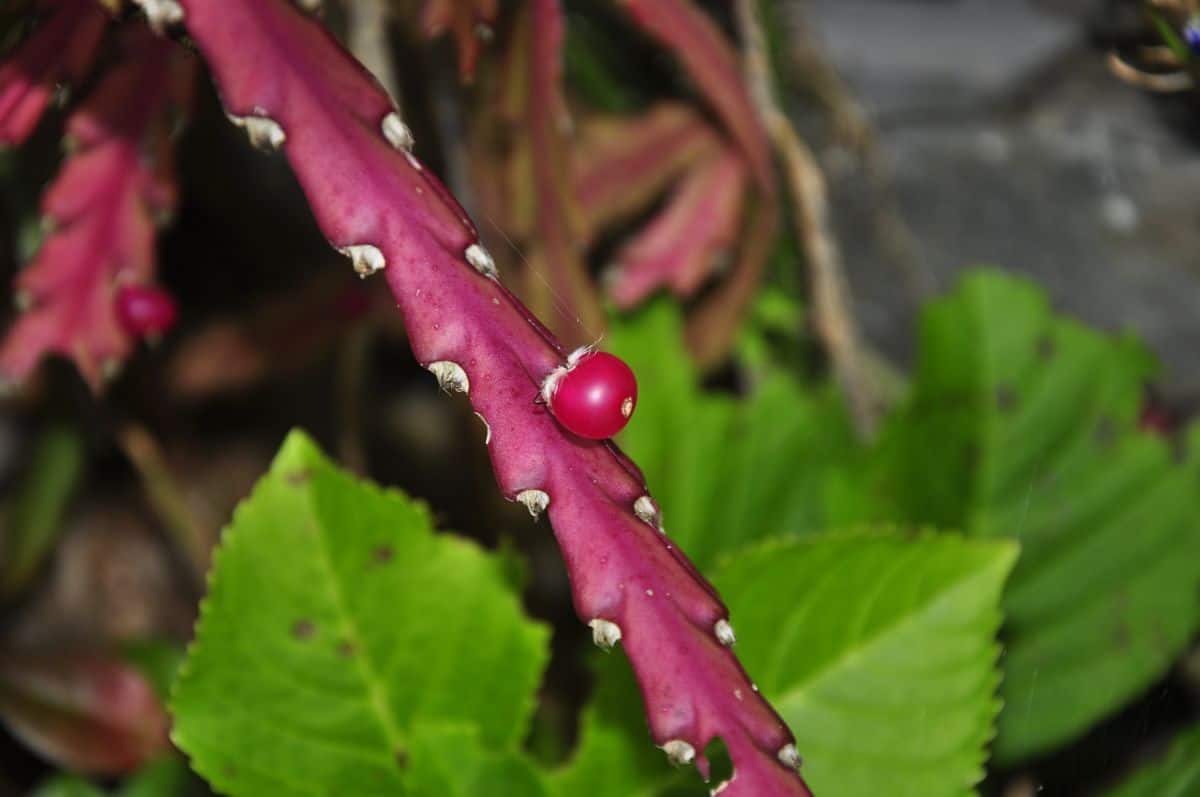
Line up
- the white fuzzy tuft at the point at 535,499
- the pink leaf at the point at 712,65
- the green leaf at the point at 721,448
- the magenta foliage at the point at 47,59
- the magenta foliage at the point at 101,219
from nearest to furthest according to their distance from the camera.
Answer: the white fuzzy tuft at the point at 535,499
the magenta foliage at the point at 47,59
the magenta foliage at the point at 101,219
the pink leaf at the point at 712,65
the green leaf at the point at 721,448

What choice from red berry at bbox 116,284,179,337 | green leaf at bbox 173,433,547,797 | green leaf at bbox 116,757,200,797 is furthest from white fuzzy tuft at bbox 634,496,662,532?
green leaf at bbox 116,757,200,797

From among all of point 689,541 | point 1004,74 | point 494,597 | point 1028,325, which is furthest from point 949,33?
point 494,597

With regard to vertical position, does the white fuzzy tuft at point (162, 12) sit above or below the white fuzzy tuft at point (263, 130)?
above

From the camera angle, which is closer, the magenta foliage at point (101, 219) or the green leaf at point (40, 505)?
the magenta foliage at point (101, 219)

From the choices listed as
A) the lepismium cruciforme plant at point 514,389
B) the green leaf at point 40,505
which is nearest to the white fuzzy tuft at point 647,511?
the lepismium cruciforme plant at point 514,389

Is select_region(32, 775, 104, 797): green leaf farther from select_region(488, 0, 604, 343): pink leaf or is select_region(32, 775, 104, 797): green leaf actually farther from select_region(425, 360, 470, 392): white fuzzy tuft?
select_region(425, 360, 470, 392): white fuzzy tuft

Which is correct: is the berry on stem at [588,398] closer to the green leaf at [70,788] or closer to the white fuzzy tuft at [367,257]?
the white fuzzy tuft at [367,257]

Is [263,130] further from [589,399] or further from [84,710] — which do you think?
[84,710]
